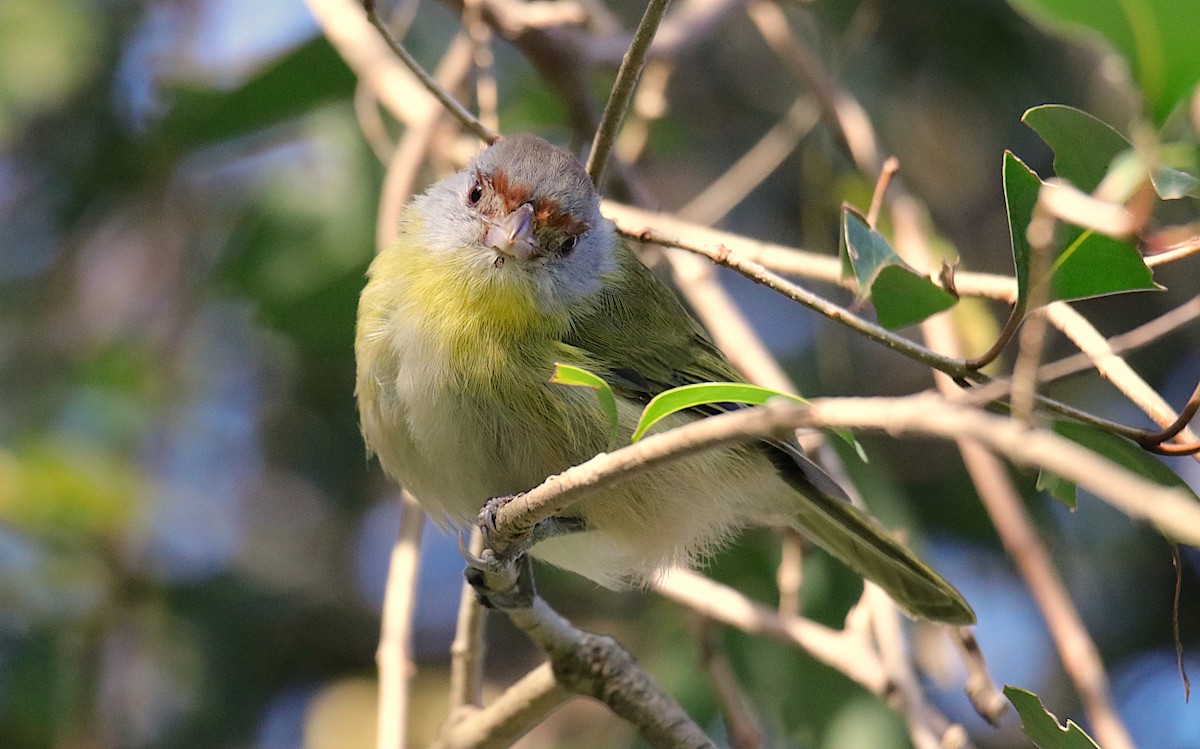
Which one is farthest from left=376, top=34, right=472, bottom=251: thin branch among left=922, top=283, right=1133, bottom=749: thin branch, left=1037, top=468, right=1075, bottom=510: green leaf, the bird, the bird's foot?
left=1037, top=468, right=1075, bottom=510: green leaf

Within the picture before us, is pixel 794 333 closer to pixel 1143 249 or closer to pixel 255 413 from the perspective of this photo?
pixel 255 413

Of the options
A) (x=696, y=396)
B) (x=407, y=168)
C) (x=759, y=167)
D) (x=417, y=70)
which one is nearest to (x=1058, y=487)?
(x=696, y=396)

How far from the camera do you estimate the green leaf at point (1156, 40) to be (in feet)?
4.86

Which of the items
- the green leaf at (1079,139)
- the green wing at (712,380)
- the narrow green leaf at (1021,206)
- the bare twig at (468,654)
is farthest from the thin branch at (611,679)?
the green leaf at (1079,139)

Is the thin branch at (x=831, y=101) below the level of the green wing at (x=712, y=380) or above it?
above

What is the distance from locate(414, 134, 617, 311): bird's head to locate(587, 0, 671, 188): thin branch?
0.17 meters

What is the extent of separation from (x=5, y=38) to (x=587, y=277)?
9.54 ft

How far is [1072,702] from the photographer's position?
176 inches

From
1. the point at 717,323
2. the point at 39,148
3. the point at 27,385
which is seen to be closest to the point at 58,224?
the point at 39,148

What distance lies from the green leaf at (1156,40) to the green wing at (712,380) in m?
1.35

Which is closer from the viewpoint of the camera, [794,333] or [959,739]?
[959,739]

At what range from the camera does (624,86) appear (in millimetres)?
2258

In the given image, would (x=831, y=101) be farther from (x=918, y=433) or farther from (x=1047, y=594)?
(x=918, y=433)

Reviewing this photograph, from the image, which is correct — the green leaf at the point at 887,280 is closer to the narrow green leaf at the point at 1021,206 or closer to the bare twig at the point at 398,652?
the narrow green leaf at the point at 1021,206
